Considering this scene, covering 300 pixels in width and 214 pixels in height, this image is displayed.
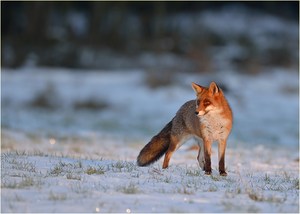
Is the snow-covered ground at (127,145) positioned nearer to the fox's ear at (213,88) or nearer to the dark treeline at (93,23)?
the fox's ear at (213,88)

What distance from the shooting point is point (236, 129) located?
21.1 meters

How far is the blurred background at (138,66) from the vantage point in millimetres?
21266

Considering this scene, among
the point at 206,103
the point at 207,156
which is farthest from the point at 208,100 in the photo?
the point at 207,156

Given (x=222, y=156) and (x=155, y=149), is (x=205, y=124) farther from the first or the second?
(x=155, y=149)

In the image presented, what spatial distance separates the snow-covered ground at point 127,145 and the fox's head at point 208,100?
884 mm

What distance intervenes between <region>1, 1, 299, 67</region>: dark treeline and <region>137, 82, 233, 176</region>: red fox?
78.5 feet

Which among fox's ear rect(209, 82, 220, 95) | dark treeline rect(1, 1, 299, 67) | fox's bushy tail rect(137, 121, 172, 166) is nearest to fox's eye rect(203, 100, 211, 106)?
fox's ear rect(209, 82, 220, 95)

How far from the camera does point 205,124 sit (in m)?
8.29

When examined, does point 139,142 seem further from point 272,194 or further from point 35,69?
point 35,69

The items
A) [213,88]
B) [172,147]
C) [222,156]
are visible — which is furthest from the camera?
[172,147]

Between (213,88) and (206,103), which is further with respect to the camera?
(213,88)

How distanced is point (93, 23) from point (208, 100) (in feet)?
106

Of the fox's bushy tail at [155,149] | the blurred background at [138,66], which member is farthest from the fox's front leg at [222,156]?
the blurred background at [138,66]

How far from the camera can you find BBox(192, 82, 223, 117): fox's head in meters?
8.07
